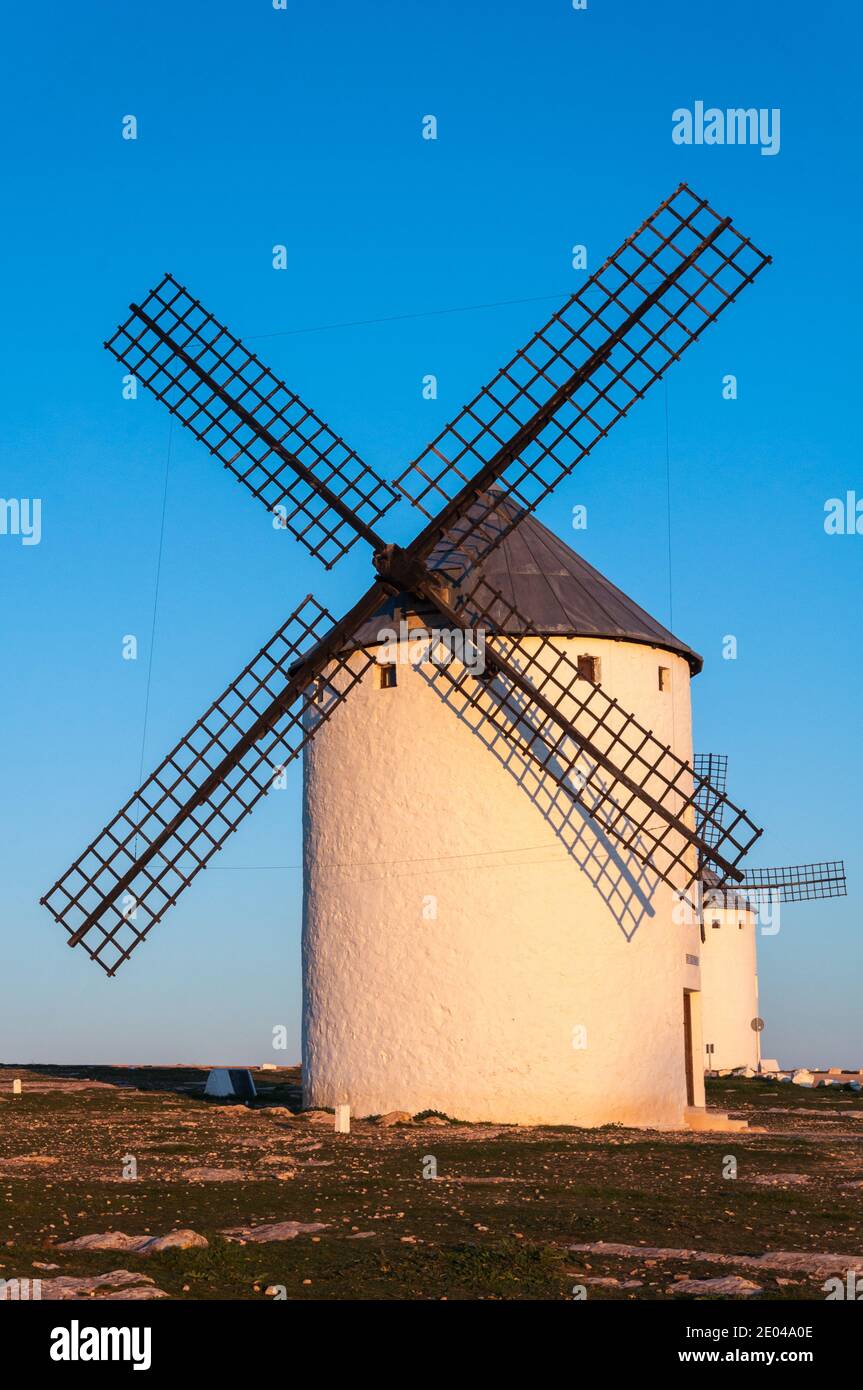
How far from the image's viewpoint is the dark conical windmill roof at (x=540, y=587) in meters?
22.9

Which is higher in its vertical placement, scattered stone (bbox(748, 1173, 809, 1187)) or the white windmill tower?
the white windmill tower

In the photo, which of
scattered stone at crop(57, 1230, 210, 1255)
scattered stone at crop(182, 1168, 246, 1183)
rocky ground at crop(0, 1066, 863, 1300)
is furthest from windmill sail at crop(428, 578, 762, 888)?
scattered stone at crop(57, 1230, 210, 1255)

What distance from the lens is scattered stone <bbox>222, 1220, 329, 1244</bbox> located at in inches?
452

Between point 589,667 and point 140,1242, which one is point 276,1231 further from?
point 589,667

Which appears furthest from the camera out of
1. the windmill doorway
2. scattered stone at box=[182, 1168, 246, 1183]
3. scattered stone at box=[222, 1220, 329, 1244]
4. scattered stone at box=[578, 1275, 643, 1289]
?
the windmill doorway

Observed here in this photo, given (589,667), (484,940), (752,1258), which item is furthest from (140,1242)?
(589,667)

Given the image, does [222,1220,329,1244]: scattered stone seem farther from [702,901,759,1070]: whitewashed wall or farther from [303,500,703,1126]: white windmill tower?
[702,901,759,1070]: whitewashed wall

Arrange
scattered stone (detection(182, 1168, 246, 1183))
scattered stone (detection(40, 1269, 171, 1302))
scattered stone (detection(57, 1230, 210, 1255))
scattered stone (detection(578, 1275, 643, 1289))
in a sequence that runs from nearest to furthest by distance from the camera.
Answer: scattered stone (detection(40, 1269, 171, 1302)) < scattered stone (detection(578, 1275, 643, 1289)) < scattered stone (detection(57, 1230, 210, 1255)) < scattered stone (detection(182, 1168, 246, 1183))

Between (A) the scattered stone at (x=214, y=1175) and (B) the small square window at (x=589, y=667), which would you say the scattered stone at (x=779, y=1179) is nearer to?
(A) the scattered stone at (x=214, y=1175)

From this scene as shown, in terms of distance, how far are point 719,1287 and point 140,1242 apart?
416 cm

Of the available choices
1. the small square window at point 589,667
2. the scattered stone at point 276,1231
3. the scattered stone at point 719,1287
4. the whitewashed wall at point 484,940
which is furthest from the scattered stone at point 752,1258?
the small square window at point 589,667

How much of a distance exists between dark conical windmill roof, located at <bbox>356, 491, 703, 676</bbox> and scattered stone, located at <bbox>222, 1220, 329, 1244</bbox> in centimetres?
1138

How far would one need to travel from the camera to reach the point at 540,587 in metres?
23.7

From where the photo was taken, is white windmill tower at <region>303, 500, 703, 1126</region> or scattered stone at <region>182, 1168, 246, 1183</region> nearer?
scattered stone at <region>182, 1168, 246, 1183</region>
